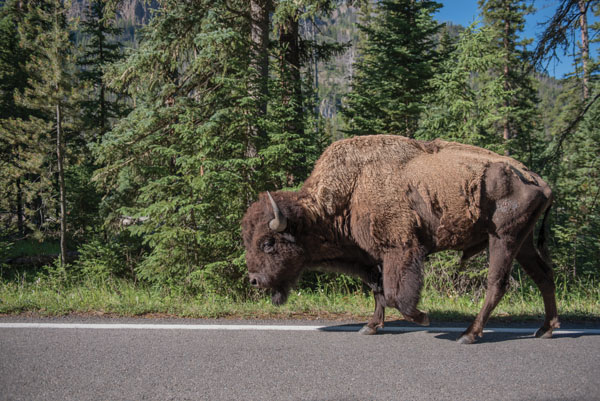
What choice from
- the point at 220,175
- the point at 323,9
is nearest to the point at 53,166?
the point at 220,175

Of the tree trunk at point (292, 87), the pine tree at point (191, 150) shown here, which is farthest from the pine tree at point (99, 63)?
the tree trunk at point (292, 87)

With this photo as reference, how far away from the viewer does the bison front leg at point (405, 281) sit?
384 centimetres

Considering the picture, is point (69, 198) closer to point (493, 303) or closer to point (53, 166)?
point (53, 166)

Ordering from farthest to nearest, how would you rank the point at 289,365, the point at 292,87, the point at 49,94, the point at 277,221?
the point at 49,94, the point at 292,87, the point at 277,221, the point at 289,365

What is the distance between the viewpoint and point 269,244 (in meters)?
4.20

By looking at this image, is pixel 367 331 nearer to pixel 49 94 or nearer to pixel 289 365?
pixel 289 365

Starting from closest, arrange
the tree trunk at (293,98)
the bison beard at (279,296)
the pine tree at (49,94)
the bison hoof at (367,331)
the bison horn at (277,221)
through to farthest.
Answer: the bison horn at (277,221)
the bison hoof at (367,331)
the bison beard at (279,296)
the tree trunk at (293,98)
the pine tree at (49,94)

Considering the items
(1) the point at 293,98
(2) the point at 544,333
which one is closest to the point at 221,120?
(1) the point at 293,98

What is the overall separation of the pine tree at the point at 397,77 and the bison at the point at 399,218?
284 inches

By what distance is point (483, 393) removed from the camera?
2.72m

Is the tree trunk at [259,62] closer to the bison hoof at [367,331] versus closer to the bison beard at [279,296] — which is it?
the bison beard at [279,296]

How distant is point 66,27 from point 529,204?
13.5 meters

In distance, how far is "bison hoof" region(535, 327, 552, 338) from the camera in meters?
4.07

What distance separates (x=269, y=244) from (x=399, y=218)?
4.73 ft
